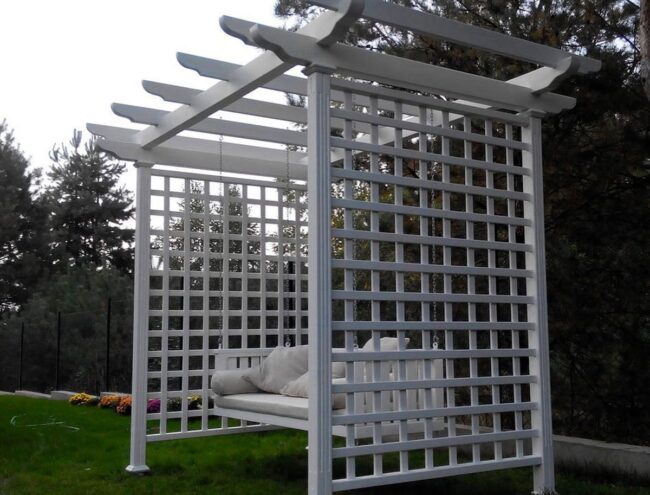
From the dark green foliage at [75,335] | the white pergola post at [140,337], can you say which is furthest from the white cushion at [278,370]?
the dark green foliage at [75,335]

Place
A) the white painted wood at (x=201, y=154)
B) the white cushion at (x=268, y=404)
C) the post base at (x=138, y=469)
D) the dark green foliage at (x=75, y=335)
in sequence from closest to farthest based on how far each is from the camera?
the white cushion at (x=268, y=404) → the post base at (x=138, y=469) → the white painted wood at (x=201, y=154) → the dark green foliage at (x=75, y=335)

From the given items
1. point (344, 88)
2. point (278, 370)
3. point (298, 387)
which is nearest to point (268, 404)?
point (298, 387)

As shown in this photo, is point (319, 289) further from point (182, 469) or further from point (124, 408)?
point (124, 408)

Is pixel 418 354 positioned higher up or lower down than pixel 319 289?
lower down

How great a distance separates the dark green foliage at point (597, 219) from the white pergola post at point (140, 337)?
2.83 metres

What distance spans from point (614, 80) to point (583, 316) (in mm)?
1748

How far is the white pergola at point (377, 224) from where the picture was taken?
12.2 ft

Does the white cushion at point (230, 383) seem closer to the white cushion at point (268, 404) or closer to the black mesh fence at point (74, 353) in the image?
the white cushion at point (268, 404)

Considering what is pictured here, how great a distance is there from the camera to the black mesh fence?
452 inches

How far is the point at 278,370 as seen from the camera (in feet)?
19.0

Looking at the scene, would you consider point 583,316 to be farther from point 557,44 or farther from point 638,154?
point 557,44

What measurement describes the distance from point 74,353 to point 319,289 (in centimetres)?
965

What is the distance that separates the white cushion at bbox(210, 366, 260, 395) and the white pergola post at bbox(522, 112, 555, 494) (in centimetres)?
216

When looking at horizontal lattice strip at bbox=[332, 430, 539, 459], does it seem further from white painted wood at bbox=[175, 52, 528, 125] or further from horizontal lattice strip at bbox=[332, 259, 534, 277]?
white painted wood at bbox=[175, 52, 528, 125]
